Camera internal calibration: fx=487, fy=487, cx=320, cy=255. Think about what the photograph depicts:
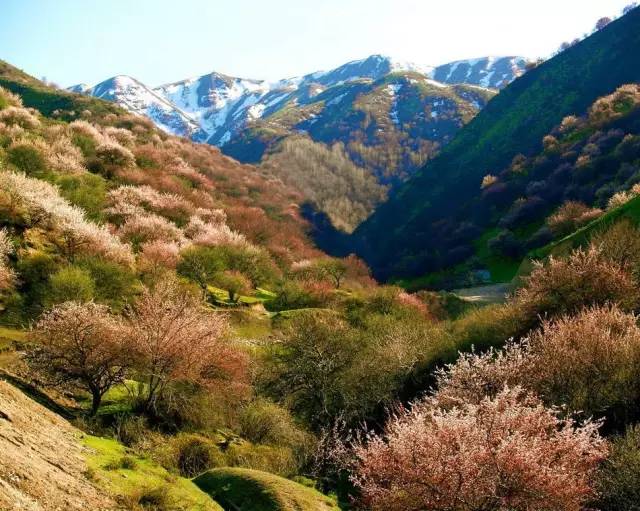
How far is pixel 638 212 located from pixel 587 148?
7011cm

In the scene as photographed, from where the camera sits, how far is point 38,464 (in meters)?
10.7

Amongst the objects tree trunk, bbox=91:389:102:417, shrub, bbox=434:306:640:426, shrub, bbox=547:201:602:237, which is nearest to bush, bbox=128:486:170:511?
tree trunk, bbox=91:389:102:417

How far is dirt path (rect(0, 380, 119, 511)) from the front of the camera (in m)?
9.10

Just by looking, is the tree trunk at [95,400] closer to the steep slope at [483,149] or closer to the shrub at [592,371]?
the shrub at [592,371]

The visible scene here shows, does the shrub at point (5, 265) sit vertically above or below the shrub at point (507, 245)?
above

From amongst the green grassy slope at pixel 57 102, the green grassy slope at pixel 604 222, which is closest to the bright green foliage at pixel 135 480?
the green grassy slope at pixel 604 222

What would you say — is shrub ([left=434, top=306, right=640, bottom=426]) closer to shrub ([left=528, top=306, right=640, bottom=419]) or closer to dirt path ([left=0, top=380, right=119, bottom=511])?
shrub ([left=528, top=306, right=640, bottom=419])

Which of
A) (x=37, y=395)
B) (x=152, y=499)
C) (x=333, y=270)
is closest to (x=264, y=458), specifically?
(x=152, y=499)

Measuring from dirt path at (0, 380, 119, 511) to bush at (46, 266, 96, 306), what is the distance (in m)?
12.0

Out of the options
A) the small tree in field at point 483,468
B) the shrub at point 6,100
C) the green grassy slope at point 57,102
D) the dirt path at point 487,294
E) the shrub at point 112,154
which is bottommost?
the dirt path at point 487,294

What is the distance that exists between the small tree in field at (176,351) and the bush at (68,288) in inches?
240

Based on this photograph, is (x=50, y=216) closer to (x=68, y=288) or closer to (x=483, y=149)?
(x=68, y=288)

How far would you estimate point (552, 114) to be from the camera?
129000 millimetres

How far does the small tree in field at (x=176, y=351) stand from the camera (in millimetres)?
20016
